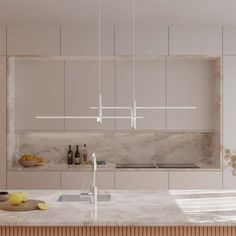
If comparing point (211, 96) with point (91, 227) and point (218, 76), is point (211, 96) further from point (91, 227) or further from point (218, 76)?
point (91, 227)

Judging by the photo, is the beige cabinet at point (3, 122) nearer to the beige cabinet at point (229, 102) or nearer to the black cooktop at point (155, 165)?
the black cooktop at point (155, 165)

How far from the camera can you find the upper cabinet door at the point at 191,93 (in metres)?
6.15

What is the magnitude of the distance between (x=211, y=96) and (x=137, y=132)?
113 cm

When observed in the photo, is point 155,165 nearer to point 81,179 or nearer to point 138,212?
point 81,179

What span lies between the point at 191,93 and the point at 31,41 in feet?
7.37

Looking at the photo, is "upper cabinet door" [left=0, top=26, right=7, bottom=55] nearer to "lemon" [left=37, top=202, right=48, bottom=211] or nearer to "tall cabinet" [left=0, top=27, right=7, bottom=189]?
"tall cabinet" [left=0, top=27, right=7, bottom=189]

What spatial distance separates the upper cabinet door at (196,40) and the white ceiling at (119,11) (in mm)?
223

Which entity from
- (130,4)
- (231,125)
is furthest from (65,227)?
(231,125)

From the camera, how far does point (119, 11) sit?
16.4 feet

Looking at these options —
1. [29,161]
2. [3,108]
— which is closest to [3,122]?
[3,108]

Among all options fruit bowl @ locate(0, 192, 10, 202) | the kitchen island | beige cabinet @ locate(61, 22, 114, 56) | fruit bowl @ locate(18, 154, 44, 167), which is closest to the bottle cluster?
fruit bowl @ locate(18, 154, 44, 167)

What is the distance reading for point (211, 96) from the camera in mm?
6207

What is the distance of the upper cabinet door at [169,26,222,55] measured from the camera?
586 centimetres

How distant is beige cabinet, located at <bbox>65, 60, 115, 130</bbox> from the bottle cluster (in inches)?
17.3
